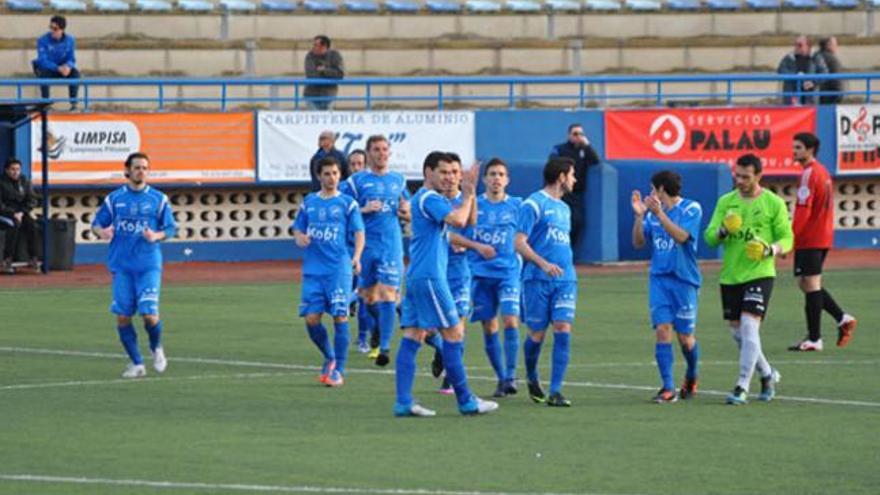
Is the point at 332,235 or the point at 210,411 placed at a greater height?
the point at 332,235

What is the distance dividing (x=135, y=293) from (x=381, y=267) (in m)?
2.54

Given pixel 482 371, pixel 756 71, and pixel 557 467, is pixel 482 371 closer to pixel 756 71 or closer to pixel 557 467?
pixel 557 467

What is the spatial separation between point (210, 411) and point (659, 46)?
81.1ft

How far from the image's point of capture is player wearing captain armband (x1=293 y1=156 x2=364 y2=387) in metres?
17.3

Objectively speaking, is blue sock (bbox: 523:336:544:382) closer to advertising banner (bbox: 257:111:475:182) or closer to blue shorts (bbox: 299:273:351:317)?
blue shorts (bbox: 299:273:351:317)

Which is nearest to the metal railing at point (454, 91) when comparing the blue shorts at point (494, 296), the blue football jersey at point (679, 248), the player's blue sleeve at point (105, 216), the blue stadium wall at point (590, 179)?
the blue stadium wall at point (590, 179)

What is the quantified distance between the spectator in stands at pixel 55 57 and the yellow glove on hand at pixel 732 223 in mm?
17957

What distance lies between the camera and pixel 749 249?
15578 mm

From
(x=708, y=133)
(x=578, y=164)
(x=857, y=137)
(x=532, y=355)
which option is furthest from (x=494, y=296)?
(x=857, y=137)

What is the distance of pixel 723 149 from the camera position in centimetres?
3450

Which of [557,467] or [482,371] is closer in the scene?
[557,467]

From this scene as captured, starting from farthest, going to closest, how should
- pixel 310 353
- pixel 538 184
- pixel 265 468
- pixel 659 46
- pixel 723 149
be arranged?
1. pixel 659 46
2. pixel 723 149
3. pixel 538 184
4. pixel 310 353
5. pixel 265 468

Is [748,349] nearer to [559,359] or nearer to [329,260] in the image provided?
[559,359]

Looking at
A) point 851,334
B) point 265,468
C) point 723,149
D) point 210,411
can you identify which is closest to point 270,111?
point 723,149
